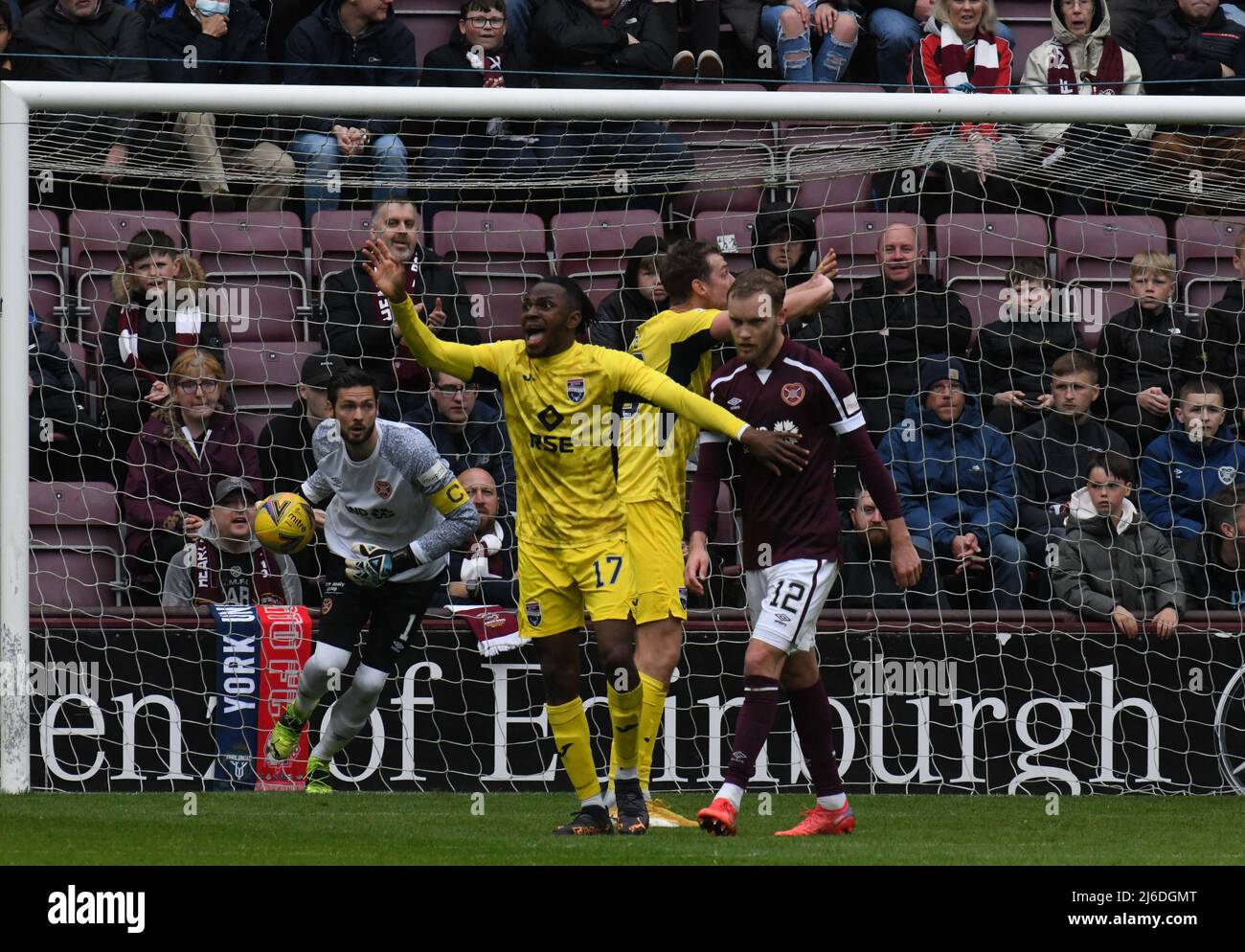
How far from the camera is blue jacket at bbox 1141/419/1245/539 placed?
388 inches

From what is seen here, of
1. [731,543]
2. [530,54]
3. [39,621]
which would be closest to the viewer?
[39,621]

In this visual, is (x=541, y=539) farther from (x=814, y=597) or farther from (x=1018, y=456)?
(x=1018, y=456)

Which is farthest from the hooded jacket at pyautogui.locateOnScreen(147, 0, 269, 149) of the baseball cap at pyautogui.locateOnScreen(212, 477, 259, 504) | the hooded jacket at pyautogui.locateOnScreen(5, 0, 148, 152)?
the baseball cap at pyautogui.locateOnScreen(212, 477, 259, 504)

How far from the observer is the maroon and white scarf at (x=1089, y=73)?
11.5m

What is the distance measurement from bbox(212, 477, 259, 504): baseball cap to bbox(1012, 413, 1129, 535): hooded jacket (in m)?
4.19

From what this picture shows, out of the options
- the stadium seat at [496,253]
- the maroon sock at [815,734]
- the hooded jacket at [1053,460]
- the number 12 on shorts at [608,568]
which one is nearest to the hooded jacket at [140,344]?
the stadium seat at [496,253]

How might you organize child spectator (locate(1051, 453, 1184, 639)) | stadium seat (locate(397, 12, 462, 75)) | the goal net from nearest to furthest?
1. the goal net
2. child spectator (locate(1051, 453, 1184, 639))
3. stadium seat (locate(397, 12, 462, 75))

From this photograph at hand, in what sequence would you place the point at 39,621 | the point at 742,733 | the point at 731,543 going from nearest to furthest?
the point at 742,733
the point at 39,621
the point at 731,543

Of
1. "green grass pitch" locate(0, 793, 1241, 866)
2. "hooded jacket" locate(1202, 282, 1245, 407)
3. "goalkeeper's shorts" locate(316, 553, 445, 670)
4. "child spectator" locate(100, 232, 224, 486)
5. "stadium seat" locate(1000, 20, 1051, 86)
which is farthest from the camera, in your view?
"stadium seat" locate(1000, 20, 1051, 86)

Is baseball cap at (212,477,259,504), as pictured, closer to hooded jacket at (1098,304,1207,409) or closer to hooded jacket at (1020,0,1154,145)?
hooded jacket at (1098,304,1207,409)

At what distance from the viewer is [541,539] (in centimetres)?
700

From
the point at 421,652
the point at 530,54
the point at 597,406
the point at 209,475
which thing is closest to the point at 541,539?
the point at 597,406

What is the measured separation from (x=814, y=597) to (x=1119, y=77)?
239 inches

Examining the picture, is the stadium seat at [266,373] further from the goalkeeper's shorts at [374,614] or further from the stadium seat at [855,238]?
the stadium seat at [855,238]
